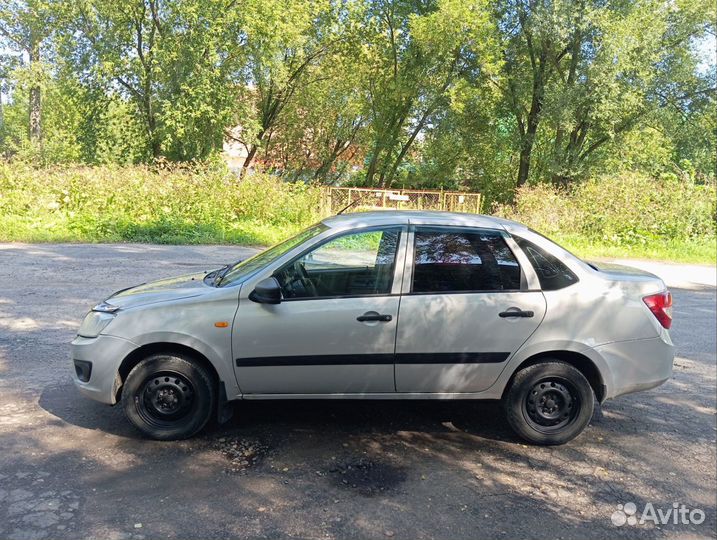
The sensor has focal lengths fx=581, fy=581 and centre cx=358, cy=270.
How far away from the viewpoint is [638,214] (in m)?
17.0

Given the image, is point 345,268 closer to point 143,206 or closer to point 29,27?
point 143,206

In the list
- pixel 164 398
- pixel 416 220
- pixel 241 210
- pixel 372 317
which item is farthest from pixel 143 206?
pixel 372 317

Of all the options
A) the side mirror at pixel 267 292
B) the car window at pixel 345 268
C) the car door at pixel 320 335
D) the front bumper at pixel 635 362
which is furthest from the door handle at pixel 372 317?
the front bumper at pixel 635 362

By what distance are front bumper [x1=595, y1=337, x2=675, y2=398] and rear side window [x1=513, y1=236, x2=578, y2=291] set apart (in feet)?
1.74

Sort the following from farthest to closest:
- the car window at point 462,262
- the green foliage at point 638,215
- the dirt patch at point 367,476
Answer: the green foliage at point 638,215 < the car window at point 462,262 < the dirt patch at point 367,476

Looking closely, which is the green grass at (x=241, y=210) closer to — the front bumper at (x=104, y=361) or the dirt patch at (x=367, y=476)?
the front bumper at (x=104, y=361)

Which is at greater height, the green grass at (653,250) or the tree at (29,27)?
the tree at (29,27)

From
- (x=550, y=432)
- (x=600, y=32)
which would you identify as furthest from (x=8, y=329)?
(x=600, y=32)

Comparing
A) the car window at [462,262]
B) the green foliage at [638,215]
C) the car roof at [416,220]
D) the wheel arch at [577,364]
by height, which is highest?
the green foliage at [638,215]

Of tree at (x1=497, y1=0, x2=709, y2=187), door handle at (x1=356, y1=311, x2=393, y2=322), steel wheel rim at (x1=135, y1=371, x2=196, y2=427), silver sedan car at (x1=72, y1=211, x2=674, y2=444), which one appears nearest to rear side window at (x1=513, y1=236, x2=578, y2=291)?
silver sedan car at (x1=72, y1=211, x2=674, y2=444)

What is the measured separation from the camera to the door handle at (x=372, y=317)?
3980 mm

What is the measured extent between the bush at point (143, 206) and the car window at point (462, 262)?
11384 mm

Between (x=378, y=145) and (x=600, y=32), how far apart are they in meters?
12.6

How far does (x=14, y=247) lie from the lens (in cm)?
1249
